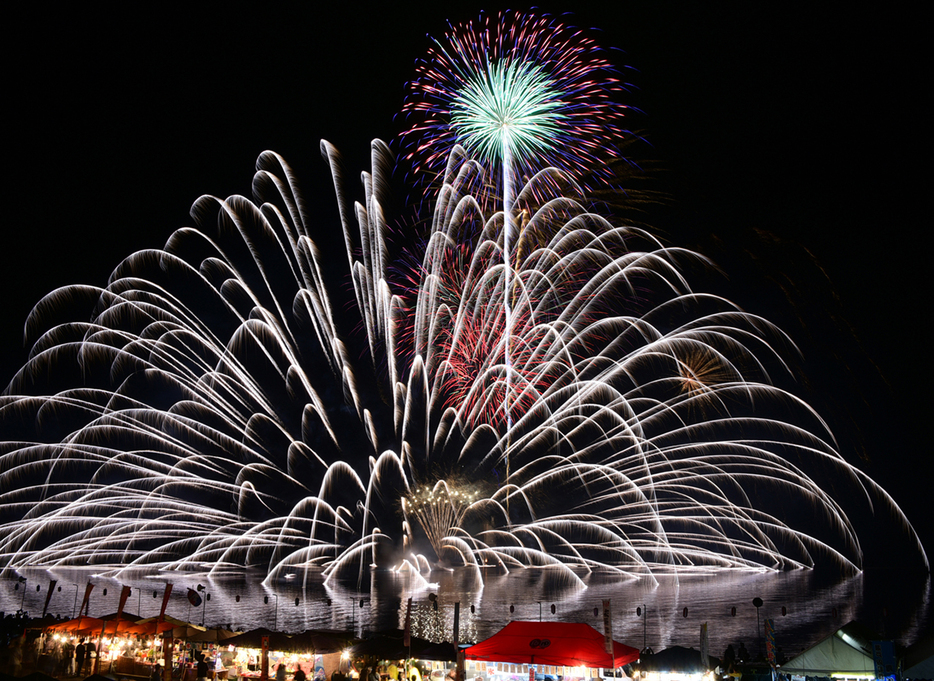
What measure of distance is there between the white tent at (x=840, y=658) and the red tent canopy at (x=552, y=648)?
5740 millimetres

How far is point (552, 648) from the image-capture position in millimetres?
19625

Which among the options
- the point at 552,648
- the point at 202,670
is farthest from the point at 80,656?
the point at 552,648

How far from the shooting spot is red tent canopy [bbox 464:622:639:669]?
754 inches

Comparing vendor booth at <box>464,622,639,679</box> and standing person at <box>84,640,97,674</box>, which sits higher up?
vendor booth at <box>464,622,639,679</box>

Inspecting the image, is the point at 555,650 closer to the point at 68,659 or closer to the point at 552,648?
the point at 552,648

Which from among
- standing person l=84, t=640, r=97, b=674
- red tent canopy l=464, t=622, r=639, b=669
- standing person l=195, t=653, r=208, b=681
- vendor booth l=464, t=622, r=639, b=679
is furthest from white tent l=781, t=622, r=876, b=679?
standing person l=84, t=640, r=97, b=674

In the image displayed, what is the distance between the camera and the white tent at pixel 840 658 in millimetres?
21031

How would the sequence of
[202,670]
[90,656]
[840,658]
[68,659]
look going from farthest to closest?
[90,656], [68,659], [202,670], [840,658]

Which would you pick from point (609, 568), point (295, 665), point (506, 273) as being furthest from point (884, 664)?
point (609, 568)

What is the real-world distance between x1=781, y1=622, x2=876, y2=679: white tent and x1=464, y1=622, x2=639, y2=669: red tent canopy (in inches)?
226

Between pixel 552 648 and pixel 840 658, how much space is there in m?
9.31

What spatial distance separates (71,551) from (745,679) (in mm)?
160853

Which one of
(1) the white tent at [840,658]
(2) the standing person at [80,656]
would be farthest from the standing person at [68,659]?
(1) the white tent at [840,658]

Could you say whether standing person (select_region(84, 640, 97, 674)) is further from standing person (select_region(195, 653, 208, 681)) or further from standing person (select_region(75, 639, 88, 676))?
standing person (select_region(195, 653, 208, 681))
